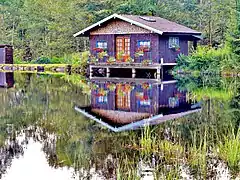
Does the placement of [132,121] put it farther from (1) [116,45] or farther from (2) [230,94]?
(1) [116,45]

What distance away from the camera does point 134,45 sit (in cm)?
2658

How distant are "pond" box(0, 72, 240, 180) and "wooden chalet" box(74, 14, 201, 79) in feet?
25.5

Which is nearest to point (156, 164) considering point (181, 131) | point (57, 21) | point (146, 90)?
point (181, 131)

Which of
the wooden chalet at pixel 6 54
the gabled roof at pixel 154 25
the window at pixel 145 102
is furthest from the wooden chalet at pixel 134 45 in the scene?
the window at pixel 145 102

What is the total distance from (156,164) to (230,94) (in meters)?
9.73

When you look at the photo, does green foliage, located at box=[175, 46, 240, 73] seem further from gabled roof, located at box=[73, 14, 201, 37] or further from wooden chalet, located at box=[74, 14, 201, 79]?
gabled roof, located at box=[73, 14, 201, 37]

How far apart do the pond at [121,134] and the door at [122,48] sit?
28.2 feet

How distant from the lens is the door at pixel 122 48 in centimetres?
2662

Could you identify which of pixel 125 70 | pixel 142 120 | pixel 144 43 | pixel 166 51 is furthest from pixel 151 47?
pixel 142 120

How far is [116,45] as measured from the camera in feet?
89.9

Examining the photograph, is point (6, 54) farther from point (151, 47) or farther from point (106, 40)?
point (151, 47)

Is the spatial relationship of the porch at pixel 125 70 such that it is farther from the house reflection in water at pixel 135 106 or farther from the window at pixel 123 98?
the house reflection in water at pixel 135 106

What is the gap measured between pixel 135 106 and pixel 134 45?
12915 mm

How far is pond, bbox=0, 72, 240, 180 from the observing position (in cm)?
711
